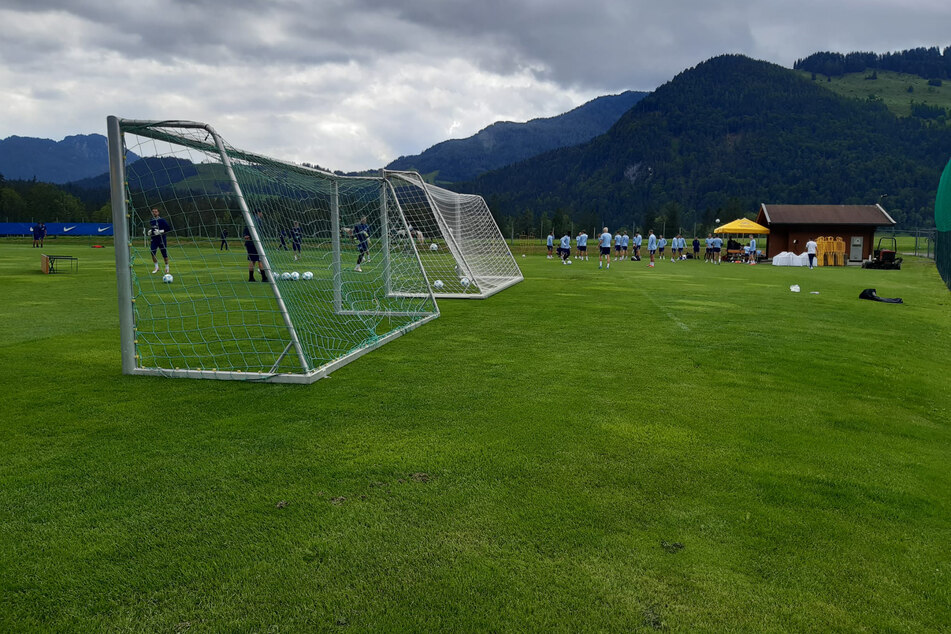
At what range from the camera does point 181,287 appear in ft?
46.5

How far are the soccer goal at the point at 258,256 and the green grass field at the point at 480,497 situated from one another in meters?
0.67

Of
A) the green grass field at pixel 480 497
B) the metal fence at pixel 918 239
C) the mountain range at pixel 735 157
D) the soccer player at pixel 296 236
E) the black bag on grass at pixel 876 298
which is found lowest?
the green grass field at pixel 480 497

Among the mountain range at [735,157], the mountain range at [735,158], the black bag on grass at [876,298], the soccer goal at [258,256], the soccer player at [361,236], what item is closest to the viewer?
the soccer goal at [258,256]

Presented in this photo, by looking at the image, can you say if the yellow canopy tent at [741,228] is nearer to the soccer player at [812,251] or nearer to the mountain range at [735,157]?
the soccer player at [812,251]

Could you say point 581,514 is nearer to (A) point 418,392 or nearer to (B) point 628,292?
(A) point 418,392

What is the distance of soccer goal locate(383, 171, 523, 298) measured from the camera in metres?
13.4

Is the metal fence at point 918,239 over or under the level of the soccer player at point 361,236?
over

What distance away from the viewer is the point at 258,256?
845 centimetres

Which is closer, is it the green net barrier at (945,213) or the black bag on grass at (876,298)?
the black bag on grass at (876,298)

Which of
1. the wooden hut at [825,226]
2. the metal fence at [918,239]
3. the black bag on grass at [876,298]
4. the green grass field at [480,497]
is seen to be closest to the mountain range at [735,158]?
the metal fence at [918,239]

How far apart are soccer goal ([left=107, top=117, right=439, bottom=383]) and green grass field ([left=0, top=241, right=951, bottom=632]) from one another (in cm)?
67

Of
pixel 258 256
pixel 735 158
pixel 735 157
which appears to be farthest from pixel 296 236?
pixel 735 157

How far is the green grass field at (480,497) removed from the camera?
2.31 m

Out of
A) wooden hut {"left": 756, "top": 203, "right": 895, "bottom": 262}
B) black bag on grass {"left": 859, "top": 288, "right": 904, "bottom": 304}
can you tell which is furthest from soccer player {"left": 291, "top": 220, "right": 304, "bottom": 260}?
wooden hut {"left": 756, "top": 203, "right": 895, "bottom": 262}
